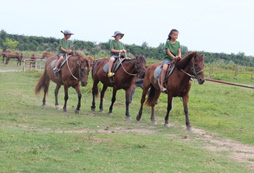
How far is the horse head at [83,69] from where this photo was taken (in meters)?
12.6

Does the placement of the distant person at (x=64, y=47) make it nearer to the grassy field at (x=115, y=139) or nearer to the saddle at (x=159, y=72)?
the grassy field at (x=115, y=139)

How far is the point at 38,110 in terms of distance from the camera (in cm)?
1279

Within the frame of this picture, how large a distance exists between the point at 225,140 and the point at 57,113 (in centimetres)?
540

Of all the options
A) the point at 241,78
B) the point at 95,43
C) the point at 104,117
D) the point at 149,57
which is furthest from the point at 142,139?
the point at 95,43

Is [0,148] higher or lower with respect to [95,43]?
lower

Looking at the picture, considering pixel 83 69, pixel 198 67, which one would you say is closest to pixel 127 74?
pixel 83 69

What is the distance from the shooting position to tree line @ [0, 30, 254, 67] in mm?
55375

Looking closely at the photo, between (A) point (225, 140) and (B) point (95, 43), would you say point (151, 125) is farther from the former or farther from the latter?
(B) point (95, 43)

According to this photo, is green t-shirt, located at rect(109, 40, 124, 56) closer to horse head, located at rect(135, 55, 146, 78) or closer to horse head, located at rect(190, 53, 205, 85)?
horse head, located at rect(135, 55, 146, 78)

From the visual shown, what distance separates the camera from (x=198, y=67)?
10297mm

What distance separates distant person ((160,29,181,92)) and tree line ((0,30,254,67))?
139 feet

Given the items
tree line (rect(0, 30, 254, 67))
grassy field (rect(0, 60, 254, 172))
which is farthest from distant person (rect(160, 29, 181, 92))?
tree line (rect(0, 30, 254, 67))

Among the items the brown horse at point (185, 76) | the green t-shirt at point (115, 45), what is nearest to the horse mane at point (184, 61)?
the brown horse at point (185, 76)

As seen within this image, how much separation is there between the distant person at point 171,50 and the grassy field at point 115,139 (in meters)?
1.59
